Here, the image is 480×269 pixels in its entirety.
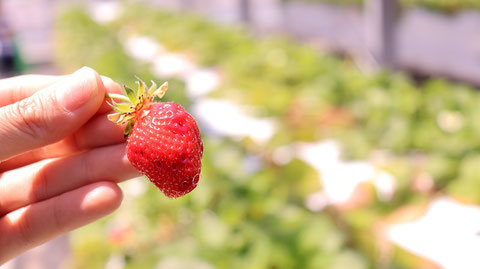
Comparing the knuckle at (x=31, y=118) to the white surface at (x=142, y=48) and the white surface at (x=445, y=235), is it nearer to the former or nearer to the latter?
the white surface at (x=445, y=235)

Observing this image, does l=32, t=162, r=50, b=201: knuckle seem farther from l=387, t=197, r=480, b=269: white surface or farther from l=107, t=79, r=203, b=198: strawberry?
l=387, t=197, r=480, b=269: white surface

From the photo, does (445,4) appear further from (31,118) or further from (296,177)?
(31,118)

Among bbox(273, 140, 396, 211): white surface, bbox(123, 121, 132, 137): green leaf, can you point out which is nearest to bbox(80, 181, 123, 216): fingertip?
bbox(123, 121, 132, 137): green leaf

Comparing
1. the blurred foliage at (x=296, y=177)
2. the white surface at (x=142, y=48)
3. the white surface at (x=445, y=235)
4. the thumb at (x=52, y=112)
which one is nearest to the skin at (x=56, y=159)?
the thumb at (x=52, y=112)

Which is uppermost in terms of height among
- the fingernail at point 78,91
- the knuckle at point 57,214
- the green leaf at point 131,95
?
the fingernail at point 78,91

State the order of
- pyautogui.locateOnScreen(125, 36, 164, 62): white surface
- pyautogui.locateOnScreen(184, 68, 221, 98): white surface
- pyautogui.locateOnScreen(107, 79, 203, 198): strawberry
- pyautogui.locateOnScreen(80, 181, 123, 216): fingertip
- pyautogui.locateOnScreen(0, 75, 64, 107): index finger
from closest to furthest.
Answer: pyautogui.locateOnScreen(107, 79, 203, 198): strawberry → pyautogui.locateOnScreen(80, 181, 123, 216): fingertip → pyautogui.locateOnScreen(0, 75, 64, 107): index finger → pyautogui.locateOnScreen(184, 68, 221, 98): white surface → pyautogui.locateOnScreen(125, 36, 164, 62): white surface

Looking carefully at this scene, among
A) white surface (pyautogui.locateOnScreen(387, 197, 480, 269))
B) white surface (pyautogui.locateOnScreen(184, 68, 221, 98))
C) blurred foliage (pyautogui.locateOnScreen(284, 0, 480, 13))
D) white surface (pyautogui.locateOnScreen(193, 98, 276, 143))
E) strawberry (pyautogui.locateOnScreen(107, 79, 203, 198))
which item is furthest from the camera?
white surface (pyautogui.locateOnScreen(184, 68, 221, 98))

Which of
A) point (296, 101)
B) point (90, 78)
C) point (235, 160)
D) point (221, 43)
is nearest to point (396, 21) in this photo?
point (296, 101)
